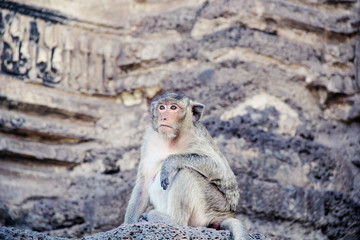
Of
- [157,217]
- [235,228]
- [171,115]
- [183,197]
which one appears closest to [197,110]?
[171,115]

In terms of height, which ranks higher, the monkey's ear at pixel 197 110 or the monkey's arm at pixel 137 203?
the monkey's ear at pixel 197 110

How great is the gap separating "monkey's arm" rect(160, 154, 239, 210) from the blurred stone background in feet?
3.02

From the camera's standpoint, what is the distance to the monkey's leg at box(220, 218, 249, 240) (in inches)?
170

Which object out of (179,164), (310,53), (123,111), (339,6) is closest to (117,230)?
(179,164)

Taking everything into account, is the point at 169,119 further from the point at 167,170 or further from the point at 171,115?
the point at 167,170

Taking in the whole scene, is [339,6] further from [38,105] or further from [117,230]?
[117,230]

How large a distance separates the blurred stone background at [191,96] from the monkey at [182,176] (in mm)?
952

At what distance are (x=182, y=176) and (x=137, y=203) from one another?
51 cm

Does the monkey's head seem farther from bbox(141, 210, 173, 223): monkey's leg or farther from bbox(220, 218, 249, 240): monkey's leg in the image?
bbox(220, 218, 249, 240): monkey's leg

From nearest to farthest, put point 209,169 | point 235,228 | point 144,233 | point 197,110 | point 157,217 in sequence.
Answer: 1. point 144,233
2. point 235,228
3. point 157,217
4. point 209,169
5. point 197,110

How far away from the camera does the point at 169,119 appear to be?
16.4 ft

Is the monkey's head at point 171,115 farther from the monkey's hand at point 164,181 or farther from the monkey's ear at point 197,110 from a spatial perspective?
the monkey's hand at point 164,181

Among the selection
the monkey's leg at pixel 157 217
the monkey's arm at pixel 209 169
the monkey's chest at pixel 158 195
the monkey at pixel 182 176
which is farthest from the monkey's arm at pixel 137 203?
the monkey's arm at pixel 209 169

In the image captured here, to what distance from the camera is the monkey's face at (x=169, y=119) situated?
4.99 m
